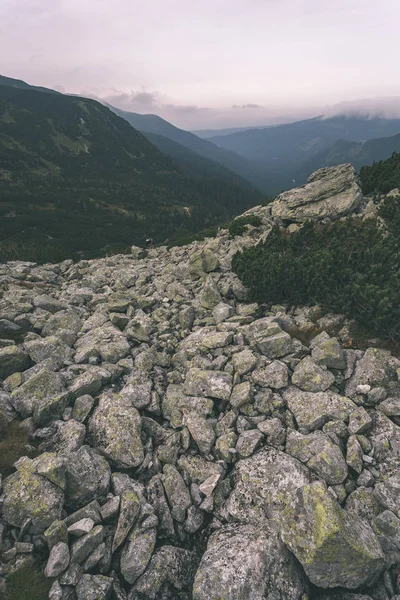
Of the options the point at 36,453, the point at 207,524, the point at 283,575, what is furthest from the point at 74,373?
the point at 283,575

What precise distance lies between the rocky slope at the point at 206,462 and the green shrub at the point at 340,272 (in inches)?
40.1

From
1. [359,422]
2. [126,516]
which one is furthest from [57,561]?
[359,422]

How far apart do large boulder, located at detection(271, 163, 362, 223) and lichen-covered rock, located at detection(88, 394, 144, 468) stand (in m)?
19.0

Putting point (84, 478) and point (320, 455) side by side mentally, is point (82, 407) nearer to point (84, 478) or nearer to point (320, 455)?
point (84, 478)

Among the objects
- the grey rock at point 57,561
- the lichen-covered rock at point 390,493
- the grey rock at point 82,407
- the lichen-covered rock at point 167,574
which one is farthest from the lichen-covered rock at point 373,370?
the grey rock at point 57,561

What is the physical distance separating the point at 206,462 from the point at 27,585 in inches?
187

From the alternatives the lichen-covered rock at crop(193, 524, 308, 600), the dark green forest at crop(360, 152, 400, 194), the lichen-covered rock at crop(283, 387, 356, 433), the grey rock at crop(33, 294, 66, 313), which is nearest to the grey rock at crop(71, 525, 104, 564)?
the lichen-covered rock at crop(193, 524, 308, 600)

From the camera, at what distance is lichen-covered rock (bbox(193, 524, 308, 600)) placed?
641 cm

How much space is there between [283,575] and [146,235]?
9772cm

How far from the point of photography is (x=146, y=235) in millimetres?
98562

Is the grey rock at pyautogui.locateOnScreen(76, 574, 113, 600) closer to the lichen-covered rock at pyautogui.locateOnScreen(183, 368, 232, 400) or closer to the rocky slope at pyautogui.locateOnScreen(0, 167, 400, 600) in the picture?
the rocky slope at pyautogui.locateOnScreen(0, 167, 400, 600)

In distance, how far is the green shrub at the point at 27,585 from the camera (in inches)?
235

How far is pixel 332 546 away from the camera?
6.50m

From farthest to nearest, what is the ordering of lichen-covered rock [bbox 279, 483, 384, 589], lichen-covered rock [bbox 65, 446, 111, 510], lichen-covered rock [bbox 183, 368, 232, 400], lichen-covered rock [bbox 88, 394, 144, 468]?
lichen-covered rock [bbox 183, 368, 232, 400], lichen-covered rock [bbox 88, 394, 144, 468], lichen-covered rock [bbox 65, 446, 111, 510], lichen-covered rock [bbox 279, 483, 384, 589]
